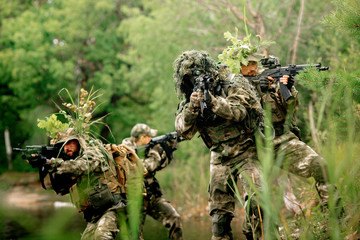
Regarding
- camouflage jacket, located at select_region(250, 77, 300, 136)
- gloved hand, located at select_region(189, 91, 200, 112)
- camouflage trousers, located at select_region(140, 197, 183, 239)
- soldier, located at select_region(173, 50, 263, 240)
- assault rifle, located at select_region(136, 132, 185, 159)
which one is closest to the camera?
gloved hand, located at select_region(189, 91, 200, 112)

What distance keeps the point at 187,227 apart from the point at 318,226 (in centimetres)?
353

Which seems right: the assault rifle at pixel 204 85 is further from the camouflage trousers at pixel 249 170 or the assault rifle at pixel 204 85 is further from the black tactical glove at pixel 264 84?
the black tactical glove at pixel 264 84

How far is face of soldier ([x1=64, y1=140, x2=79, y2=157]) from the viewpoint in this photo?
484 centimetres

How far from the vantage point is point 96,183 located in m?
4.86

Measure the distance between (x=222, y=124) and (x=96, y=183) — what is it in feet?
5.34

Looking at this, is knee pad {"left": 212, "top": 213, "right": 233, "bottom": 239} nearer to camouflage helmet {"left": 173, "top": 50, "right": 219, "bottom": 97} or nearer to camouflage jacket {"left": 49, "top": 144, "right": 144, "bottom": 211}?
camouflage jacket {"left": 49, "top": 144, "right": 144, "bottom": 211}

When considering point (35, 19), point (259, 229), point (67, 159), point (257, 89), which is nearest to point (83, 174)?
point (67, 159)

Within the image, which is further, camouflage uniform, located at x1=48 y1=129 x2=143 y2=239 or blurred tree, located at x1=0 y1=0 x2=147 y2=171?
blurred tree, located at x1=0 y1=0 x2=147 y2=171

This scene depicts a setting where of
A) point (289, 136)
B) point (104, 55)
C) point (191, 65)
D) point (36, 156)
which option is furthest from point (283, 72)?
point (104, 55)

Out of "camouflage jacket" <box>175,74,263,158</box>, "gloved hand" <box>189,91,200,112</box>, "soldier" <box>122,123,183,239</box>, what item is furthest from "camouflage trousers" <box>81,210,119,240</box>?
"gloved hand" <box>189,91,200,112</box>

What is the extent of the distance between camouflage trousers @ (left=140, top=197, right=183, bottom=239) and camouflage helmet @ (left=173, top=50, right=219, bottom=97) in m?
2.01

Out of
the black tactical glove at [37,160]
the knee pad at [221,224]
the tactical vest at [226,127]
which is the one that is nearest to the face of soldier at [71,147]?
the black tactical glove at [37,160]

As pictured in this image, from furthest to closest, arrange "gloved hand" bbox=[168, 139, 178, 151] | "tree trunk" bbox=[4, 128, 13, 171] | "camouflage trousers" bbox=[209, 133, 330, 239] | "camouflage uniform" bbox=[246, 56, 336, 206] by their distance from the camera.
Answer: "tree trunk" bbox=[4, 128, 13, 171] < "gloved hand" bbox=[168, 139, 178, 151] < "camouflage uniform" bbox=[246, 56, 336, 206] < "camouflage trousers" bbox=[209, 133, 330, 239]

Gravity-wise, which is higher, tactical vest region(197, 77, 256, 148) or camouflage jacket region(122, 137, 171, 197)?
tactical vest region(197, 77, 256, 148)
